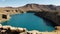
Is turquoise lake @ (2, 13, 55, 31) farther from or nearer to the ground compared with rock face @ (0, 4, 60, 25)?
nearer to the ground

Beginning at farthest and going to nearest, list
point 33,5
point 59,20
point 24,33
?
point 33,5 → point 59,20 → point 24,33

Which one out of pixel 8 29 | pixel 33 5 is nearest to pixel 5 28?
pixel 8 29

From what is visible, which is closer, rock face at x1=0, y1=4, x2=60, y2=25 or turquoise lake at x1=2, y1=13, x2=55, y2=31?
turquoise lake at x1=2, y1=13, x2=55, y2=31

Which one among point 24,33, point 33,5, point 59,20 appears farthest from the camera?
point 33,5

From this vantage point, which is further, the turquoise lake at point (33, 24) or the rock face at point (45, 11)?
the rock face at point (45, 11)

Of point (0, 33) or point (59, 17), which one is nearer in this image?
point (0, 33)

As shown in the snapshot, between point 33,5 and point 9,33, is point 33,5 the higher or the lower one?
the higher one

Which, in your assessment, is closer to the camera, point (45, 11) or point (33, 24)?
point (33, 24)

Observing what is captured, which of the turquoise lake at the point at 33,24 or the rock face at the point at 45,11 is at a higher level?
the rock face at the point at 45,11

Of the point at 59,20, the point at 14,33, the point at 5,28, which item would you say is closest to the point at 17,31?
the point at 14,33

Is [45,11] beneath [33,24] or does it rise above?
above

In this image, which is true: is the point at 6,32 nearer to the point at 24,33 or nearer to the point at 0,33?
the point at 0,33
